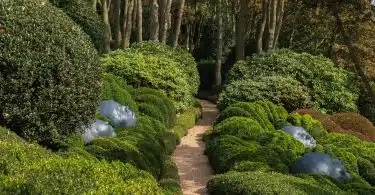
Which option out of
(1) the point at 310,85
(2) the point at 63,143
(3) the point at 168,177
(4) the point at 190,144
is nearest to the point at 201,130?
(4) the point at 190,144

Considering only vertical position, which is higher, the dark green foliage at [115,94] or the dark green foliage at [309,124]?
the dark green foliage at [115,94]

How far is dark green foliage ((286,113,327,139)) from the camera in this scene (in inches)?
550

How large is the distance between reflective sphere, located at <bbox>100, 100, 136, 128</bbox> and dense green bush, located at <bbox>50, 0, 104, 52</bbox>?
35.4 feet

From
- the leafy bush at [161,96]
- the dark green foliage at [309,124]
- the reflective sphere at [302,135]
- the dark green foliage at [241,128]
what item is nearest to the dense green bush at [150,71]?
the leafy bush at [161,96]

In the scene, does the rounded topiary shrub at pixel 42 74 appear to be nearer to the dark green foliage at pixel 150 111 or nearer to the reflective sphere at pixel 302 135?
the dark green foliage at pixel 150 111

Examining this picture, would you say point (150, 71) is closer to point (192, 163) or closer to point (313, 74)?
point (192, 163)

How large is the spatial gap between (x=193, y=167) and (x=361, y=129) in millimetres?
6240

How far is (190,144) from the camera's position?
14062 mm

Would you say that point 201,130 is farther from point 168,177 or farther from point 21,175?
point 21,175

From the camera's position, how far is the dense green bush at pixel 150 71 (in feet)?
49.4

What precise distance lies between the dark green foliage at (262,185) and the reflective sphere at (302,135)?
2.82m

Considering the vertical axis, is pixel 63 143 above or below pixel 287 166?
above

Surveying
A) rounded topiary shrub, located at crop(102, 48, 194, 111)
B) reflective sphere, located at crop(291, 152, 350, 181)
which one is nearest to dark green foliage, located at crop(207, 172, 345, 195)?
reflective sphere, located at crop(291, 152, 350, 181)

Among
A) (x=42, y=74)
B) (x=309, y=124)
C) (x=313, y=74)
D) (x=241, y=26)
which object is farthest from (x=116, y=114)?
(x=241, y=26)
